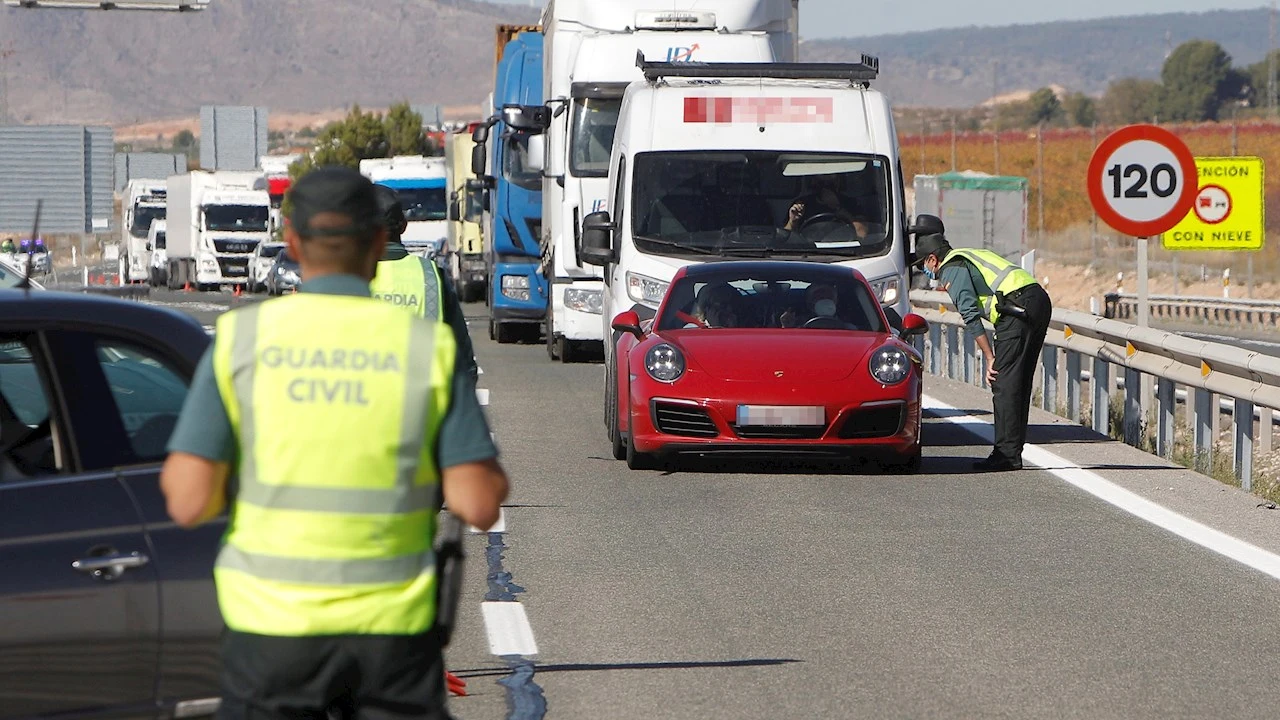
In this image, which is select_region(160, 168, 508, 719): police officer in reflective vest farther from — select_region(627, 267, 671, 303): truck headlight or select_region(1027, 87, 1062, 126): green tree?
select_region(1027, 87, 1062, 126): green tree

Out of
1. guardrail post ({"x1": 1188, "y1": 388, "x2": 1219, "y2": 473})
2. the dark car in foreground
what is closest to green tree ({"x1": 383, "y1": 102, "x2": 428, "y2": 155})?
guardrail post ({"x1": 1188, "y1": 388, "x2": 1219, "y2": 473})

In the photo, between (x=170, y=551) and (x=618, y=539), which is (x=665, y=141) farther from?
(x=170, y=551)

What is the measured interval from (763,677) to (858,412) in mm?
5938

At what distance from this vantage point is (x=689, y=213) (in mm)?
17078

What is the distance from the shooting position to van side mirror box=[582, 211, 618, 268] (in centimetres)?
1672

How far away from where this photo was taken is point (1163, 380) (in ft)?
48.6

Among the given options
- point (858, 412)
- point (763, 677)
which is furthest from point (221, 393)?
point (858, 412)

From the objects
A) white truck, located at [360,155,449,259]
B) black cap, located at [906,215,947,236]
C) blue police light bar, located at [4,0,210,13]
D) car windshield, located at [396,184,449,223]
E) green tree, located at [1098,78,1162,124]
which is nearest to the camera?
black cap, located at [906,215,947,236]

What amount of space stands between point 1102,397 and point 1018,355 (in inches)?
101

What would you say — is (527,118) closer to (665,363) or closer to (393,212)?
(665,363)

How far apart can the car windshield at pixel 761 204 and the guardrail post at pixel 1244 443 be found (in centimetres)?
419

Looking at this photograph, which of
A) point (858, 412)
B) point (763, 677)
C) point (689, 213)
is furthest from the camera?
point (689, 213)

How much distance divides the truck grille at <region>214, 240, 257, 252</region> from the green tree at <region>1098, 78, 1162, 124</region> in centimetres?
11293

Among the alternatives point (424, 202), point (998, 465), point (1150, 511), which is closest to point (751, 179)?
point (998, 465)
